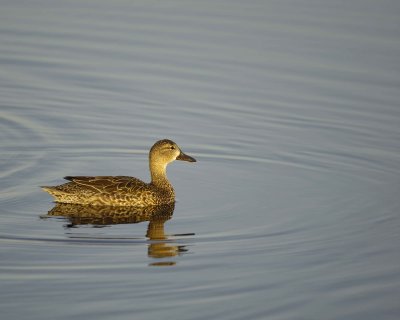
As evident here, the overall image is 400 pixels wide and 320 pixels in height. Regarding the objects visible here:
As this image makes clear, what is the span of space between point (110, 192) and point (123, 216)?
63cm

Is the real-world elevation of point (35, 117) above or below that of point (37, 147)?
above

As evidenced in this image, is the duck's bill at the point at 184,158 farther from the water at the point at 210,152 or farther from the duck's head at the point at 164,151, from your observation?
the water at the point at 210,152

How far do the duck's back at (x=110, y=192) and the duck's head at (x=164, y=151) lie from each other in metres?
0.60

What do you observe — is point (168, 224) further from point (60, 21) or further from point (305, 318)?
point (60, 21)

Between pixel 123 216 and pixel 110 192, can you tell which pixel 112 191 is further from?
pixel 123 216

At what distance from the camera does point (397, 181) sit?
48.8 feet

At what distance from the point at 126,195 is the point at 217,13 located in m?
9.52

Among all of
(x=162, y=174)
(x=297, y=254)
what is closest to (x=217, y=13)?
(x=162, y=174)

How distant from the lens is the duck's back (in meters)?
14.1

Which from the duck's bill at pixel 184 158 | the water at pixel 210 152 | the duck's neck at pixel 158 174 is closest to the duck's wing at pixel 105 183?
the water at pixel 210 152

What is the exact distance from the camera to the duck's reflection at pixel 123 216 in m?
12.4

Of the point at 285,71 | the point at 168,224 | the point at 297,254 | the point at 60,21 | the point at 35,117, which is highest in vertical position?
the point at 60,21

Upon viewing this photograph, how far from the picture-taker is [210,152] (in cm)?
1616

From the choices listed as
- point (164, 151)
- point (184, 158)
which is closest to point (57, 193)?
point (164, 151)
